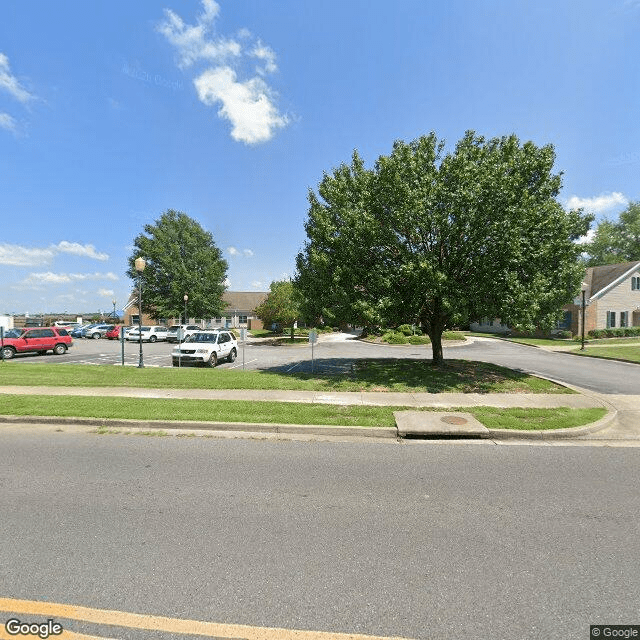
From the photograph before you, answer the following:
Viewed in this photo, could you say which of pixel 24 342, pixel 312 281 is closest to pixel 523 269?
pixel 312 281

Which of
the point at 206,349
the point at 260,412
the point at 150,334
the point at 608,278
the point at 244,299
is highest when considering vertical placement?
the point at 608,278

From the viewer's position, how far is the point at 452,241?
37.9ft

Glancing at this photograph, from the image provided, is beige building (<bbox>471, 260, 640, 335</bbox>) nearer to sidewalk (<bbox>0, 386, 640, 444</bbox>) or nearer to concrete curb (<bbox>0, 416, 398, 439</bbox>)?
sidewalk (<bbox>0, 386, 640, 444</bbox>)

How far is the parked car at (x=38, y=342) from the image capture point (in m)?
19.7

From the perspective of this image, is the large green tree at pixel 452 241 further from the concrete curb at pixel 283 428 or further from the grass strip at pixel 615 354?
the grass strip at pixel 615 354

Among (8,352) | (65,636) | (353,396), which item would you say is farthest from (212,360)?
(65,636)

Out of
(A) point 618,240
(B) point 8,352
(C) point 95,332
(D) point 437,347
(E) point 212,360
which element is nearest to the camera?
(D) point 437,347

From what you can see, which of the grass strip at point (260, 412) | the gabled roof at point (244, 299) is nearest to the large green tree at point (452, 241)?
the grass strip at point (260, 412)

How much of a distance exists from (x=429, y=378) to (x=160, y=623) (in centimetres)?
1050

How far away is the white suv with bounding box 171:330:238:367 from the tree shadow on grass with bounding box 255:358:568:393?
370cm

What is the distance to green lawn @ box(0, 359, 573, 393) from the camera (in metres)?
10.6

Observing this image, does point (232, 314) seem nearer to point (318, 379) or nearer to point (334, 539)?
point (318, 379)

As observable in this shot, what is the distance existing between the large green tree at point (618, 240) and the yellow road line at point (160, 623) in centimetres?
6414

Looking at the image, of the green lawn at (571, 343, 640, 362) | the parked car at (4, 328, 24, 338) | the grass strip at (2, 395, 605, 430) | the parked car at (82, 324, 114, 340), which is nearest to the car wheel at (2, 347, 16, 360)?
the parked car at (4, 328, 24, 338)
